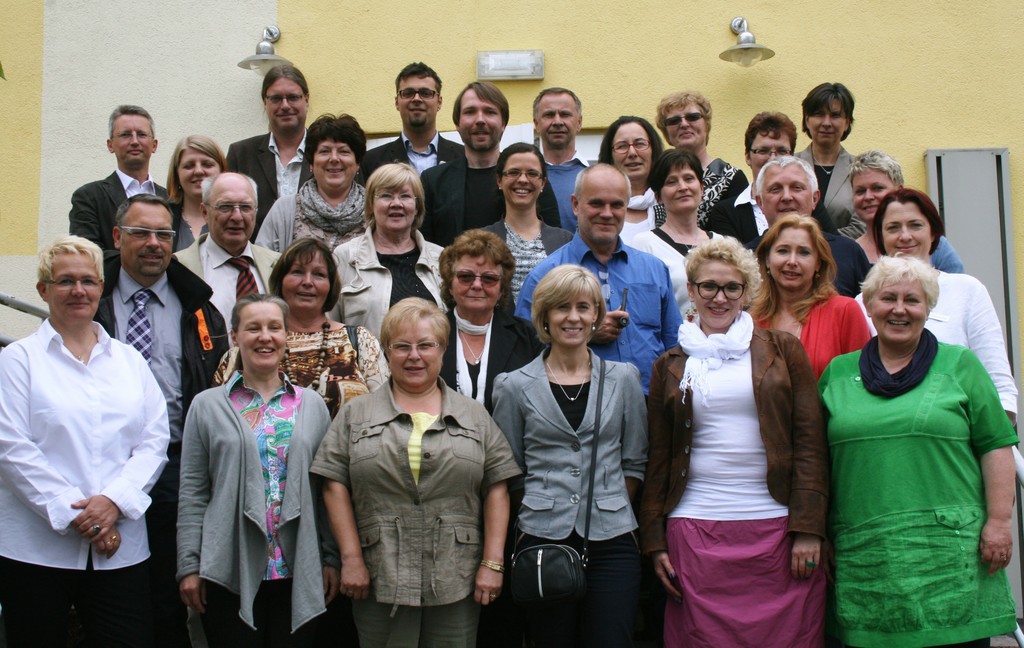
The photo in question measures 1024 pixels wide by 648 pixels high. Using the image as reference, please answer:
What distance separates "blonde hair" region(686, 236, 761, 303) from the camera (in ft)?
13.5

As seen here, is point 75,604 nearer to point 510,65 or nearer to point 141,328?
point 141,328

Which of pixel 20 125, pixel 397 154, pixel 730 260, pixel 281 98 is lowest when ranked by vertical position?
pixel 730 260

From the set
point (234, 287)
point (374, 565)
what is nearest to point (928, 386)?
point (374, 565)

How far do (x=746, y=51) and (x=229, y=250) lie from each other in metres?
4.32

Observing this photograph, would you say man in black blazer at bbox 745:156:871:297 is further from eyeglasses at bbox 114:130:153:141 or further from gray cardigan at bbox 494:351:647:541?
eyeglasses at bbox 114:130:153:141

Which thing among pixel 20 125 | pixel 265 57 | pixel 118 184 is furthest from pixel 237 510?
pixel 20 125

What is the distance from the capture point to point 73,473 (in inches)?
154

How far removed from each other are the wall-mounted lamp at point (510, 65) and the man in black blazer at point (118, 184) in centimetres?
268

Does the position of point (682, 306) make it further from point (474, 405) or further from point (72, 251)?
point (72, 251)

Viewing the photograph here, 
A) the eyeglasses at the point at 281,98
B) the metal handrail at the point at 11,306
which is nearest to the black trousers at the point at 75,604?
the metal handrail at the point at 11,306

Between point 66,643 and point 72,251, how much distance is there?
1516 millimetres

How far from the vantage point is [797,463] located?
3895mm

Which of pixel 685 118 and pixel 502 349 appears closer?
pixel 502 349

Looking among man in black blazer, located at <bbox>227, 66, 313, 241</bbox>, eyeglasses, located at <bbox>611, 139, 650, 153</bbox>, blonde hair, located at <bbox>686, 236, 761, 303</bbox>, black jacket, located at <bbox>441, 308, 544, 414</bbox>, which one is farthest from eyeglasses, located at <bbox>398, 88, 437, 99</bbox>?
blonde hair, located at <bbox>686, 236, 761, 303</bbox>
